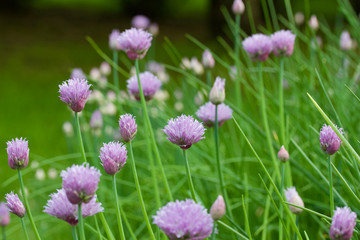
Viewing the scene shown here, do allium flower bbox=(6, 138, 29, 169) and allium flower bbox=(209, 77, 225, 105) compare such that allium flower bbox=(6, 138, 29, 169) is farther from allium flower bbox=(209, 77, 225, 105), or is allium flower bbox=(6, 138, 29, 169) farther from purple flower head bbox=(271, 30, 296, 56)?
purple flower head bbox=(271, 30, 296, 56)

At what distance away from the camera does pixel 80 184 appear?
0.66 m

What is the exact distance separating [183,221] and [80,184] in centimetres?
14

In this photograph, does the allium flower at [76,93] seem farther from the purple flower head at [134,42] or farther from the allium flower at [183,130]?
the purple flower head at [134,42]

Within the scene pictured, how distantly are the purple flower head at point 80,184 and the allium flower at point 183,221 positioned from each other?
0.33 ft

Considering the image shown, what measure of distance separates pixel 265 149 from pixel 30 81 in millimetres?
5541

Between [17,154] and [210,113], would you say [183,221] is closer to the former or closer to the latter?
[17,154]

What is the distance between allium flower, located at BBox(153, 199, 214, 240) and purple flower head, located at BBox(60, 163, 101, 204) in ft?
0.33

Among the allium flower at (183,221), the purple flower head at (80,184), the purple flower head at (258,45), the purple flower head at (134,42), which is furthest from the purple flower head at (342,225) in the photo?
the purple flower head at (258,45)

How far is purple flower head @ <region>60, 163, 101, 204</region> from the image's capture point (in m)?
0.66

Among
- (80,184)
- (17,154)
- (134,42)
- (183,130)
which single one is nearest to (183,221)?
(80,184)

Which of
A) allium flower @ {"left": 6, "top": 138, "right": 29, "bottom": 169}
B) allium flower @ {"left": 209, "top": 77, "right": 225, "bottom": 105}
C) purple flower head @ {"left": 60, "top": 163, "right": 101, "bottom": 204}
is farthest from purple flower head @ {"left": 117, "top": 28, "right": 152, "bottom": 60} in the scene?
purple flower head @ {"left": 60, "top": 163, "right": 101, "bottom": 204}

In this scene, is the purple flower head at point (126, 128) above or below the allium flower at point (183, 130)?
above

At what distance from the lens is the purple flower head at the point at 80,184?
2.17 ft

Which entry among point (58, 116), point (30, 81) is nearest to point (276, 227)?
point (58, 116)
